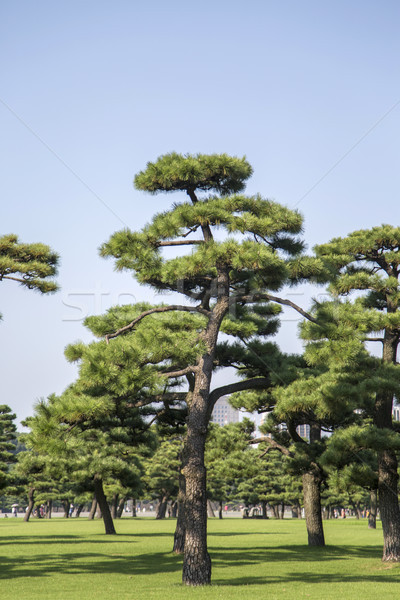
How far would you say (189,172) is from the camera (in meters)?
11.3

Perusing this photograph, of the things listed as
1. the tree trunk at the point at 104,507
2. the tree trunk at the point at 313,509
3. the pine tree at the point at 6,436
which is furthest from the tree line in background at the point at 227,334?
the pine tree at the point at 6,436

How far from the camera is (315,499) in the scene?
1933cm

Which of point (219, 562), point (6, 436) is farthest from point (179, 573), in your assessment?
point (6, 436)

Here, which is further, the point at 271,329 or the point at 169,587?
the point at 271,329

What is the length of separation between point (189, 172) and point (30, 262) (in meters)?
4.21

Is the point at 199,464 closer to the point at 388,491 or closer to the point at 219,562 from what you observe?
the point at 219,562

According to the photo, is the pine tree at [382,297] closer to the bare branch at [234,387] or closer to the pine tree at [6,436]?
the bare branch at [234,387]

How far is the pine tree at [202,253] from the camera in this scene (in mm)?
10305

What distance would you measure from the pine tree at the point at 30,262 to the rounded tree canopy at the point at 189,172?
288 cm

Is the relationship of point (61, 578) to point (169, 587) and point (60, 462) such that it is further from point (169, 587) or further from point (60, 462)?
point (60, 462)

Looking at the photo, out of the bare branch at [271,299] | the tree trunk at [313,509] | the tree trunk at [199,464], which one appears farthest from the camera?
the tree trunk at [313,509]

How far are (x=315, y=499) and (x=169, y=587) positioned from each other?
416 inches

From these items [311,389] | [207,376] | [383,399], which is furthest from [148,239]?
[383,399]

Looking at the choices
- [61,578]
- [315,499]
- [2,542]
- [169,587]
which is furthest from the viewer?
[2,542]
